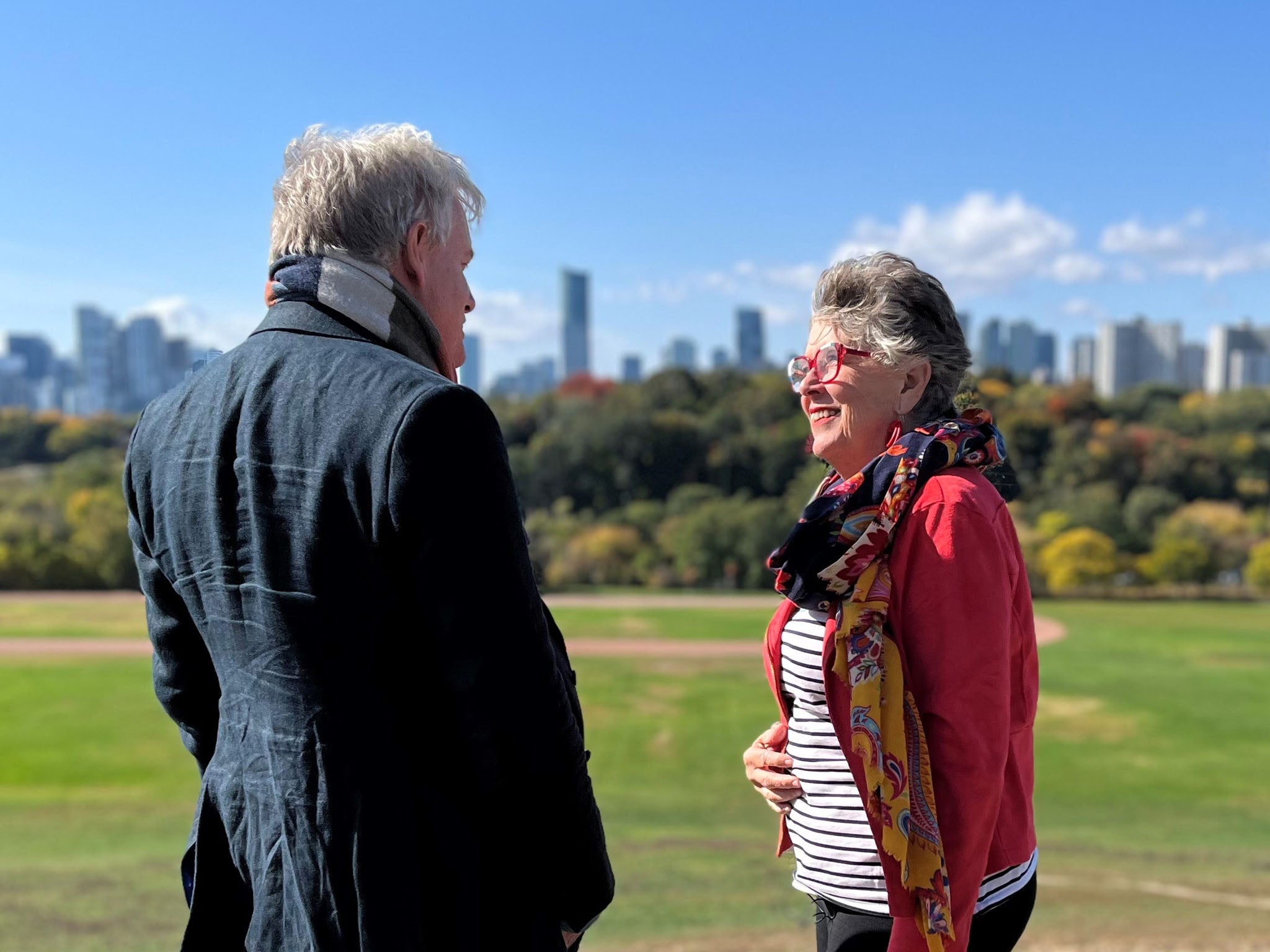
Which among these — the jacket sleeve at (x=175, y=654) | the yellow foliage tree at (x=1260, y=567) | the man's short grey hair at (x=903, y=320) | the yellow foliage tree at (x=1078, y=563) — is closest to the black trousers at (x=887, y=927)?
the man's short grey hair at (x=903, y=320)

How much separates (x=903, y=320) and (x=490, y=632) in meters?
1.04

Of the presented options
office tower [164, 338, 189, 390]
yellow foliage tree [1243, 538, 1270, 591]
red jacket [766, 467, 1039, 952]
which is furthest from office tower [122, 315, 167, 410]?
red jacket [766, 467, 1039, 952]

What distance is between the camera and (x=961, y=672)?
6.03 feet

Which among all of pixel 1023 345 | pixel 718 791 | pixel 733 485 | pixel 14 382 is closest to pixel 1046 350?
pixel 1023 345

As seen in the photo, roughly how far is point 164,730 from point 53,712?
115 inches

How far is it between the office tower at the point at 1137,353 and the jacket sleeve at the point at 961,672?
104 meters

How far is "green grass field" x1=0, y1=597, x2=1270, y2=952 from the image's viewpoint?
23.8 ft

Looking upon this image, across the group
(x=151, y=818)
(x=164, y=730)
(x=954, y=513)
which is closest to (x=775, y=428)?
(x=164, y=730)

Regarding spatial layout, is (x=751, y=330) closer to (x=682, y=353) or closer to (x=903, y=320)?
(x=682, y=353)

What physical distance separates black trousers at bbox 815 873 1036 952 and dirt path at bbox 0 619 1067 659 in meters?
23.8

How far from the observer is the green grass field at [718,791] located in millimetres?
7262

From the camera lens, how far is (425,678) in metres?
1.50

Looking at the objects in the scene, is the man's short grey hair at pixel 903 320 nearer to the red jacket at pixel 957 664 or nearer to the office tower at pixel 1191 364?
the red jacket at pixel 957 664

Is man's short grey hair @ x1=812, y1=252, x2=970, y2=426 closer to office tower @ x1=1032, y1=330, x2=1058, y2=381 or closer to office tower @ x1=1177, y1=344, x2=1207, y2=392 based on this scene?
office tower @ x1=1177, y1=344, x2=1207, y2=392
